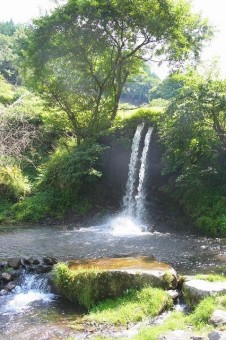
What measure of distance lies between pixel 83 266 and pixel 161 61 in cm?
1543

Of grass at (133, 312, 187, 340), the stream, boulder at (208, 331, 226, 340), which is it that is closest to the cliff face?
the stream

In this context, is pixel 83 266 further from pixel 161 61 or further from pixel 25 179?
pixel 161 61

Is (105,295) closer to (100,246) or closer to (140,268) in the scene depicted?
(140,268)

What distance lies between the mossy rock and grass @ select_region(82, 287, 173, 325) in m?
0.22

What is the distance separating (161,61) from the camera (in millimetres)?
21188

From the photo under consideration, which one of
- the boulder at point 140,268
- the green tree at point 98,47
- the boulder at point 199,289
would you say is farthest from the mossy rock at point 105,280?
the green tree at point 98,47

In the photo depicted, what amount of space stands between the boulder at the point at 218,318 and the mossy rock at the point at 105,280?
2000 mm

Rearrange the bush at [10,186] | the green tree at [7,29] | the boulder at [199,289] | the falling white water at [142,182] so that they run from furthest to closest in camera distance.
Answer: the green tree at [7,29] → the bush at [10,186] → the falling white water at [142,182] → the boulder at [199,289]

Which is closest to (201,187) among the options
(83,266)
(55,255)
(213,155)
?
(213,155)

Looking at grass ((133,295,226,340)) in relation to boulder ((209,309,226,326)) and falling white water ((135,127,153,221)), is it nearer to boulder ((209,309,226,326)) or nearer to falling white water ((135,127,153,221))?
boulder ((209,309,226,326))

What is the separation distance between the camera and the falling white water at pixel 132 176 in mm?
18000

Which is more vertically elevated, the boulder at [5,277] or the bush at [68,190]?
the bush at [68,190]

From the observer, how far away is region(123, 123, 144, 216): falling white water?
18.0 metres

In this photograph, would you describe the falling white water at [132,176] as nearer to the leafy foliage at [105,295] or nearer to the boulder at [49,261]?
the boulder at [49,261]
